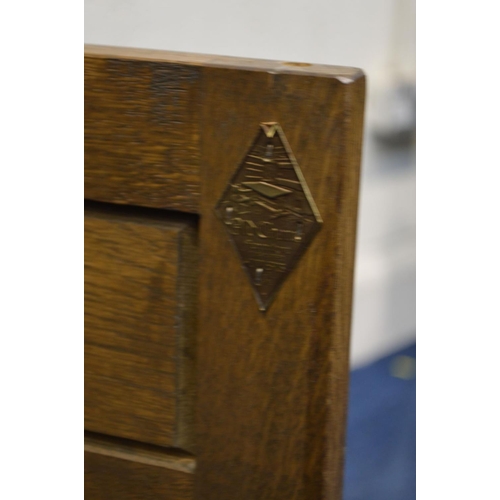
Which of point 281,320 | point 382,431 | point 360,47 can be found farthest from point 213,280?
point 382,431

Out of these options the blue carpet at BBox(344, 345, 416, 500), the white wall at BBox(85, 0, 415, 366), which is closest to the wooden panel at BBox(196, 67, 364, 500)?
the white wall at BBox(85, 0, 415, 366)

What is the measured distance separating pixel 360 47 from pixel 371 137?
0.14 m

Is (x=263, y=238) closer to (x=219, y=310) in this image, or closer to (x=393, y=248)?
(x=219, y=310)

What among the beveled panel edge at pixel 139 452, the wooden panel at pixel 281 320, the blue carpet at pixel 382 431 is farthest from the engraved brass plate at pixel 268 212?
the blue carpet at pixel 382 431

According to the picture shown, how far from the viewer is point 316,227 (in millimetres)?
342

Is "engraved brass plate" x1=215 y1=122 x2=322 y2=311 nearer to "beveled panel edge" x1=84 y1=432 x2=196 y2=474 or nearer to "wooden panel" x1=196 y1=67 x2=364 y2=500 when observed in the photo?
"wooden panel" x1=196 y1=67 x2=364 y2=500

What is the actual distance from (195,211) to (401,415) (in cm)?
83

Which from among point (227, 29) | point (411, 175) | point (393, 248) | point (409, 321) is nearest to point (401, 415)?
point (409, 321)

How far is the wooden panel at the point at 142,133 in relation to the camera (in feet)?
1.20

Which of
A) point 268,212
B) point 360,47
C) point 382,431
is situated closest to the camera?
point 268,212

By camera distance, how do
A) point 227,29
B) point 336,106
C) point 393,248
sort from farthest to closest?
point 393,248 → point 227,29 → point 336,106

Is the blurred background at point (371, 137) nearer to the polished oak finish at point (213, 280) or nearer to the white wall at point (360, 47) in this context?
the white wall at point (360, 47)

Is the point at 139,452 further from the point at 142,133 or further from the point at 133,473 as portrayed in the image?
the point at 142,133

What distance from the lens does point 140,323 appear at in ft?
1.30
